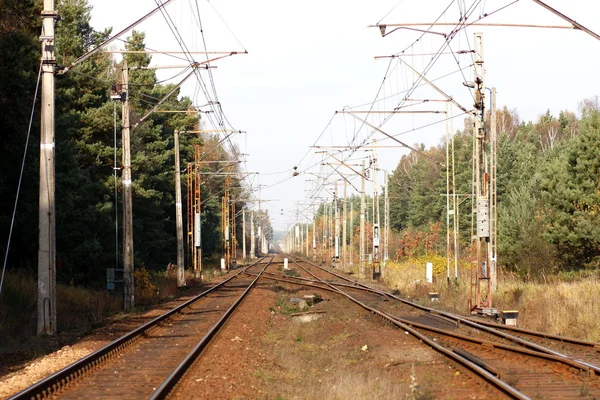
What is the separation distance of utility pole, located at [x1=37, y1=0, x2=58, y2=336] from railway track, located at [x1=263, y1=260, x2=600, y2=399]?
8352 millimetres

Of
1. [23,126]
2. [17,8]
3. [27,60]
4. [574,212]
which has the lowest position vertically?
[574,212]

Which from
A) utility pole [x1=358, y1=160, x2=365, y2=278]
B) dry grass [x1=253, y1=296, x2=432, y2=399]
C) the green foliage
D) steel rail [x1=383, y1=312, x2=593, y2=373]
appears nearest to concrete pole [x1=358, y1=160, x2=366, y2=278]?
utility pole [x1=358, y1=160, x2=365, y2=278]

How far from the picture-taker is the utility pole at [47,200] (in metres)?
17.7

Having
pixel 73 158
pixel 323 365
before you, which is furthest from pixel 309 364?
pixel 73 158

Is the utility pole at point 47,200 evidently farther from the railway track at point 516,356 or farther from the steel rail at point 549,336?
the steel rail at point 549,336

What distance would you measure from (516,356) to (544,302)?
9.62 m

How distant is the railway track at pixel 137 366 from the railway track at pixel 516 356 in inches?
187

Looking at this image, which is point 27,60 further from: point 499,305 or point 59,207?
point 499,305

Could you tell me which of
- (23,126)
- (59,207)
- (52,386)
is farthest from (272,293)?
(52,386)

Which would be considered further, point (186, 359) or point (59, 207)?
point (59, 207)

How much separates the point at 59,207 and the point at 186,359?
16.6m

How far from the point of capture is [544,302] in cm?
2309

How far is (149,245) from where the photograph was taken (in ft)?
165

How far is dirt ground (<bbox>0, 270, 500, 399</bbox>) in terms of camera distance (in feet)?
36.3
